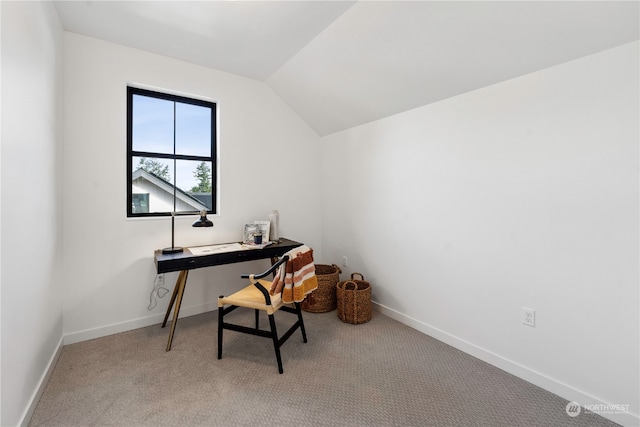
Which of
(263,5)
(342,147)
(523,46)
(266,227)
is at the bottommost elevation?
(266,227)

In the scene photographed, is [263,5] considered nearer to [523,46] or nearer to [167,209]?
[523,46]

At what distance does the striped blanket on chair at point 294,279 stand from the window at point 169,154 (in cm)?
138

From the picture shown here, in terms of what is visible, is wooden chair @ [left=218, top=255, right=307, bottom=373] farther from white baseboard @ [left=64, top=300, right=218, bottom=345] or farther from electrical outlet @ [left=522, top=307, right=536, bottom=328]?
electrical outlet @ [left=522, top=307, right=536, bottom=328]

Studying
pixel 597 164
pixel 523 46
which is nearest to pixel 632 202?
pixel 597 164

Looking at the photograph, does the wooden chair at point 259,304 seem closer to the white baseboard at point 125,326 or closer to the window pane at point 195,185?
the white baseboard at point 125,326

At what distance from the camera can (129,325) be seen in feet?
8.67

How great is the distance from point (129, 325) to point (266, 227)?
5.02ft

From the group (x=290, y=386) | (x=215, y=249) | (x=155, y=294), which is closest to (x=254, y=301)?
(x=290, y=386)

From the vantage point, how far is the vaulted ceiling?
5.23 ft

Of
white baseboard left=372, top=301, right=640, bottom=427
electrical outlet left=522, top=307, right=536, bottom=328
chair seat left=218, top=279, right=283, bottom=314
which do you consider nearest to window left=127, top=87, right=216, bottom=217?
chair seat left=218, top=279, right=283, bottom=314

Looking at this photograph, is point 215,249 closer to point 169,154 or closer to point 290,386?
point 169,154

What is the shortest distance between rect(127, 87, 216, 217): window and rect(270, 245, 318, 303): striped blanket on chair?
1.38 meters

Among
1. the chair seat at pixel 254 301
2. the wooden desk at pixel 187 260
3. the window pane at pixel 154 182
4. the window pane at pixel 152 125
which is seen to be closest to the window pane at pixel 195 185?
the window pane at pixel 154 182

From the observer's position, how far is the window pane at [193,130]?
9.73ft
